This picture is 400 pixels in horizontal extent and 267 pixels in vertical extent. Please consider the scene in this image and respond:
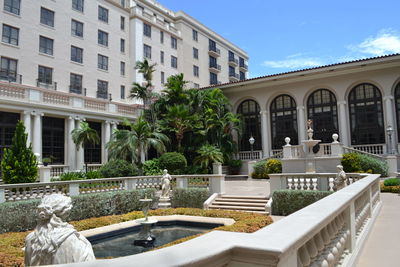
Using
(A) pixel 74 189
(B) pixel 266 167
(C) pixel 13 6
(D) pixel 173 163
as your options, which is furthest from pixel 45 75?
(B) pixel 266 167

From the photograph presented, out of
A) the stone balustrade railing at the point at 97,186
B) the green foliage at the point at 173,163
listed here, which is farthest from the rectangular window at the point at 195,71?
the stone balustrade railing at the point at 97,186

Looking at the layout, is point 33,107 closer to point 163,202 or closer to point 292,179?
point 163,202

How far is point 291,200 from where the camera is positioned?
564 inches

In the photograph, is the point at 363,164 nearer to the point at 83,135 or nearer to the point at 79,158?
the point at 83,135

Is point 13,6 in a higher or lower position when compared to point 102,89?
higher

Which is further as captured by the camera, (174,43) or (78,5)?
(174,43)

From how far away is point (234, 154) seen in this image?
32.8 metres

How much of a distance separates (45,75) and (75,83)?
317 centimetres

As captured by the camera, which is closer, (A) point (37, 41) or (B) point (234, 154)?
(A) point (37, 41)

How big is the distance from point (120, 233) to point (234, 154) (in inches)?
840

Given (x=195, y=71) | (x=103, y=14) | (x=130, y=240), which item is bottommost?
(x=130, y=240)

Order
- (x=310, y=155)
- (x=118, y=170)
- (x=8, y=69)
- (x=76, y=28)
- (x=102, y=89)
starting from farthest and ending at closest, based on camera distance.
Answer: (x=102, y=89)
(x=76, y=28)
(x=8, y=69)
(x=310, y=155)
(x=118, y=170)

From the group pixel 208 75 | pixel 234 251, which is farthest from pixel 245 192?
pixel 208 75

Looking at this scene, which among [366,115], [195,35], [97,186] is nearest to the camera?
[97,186]
